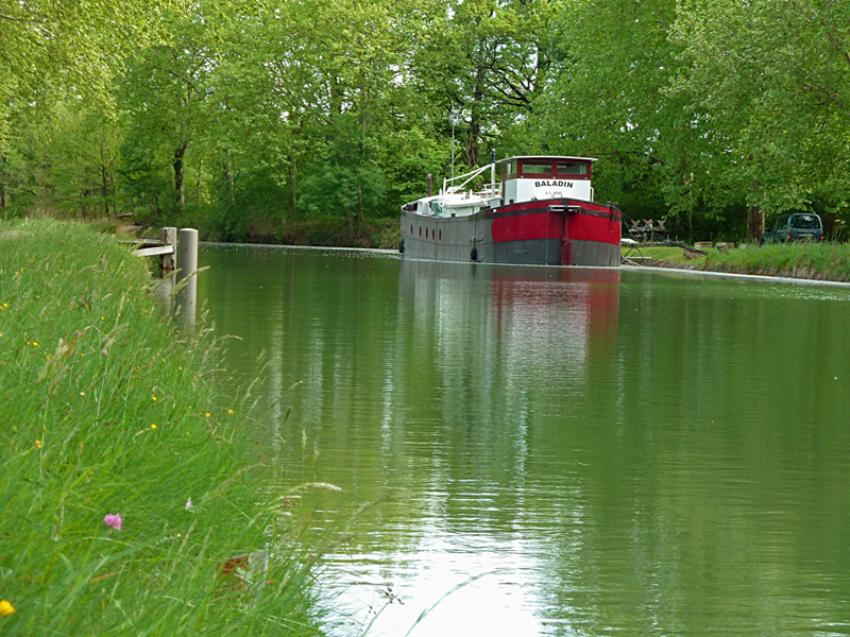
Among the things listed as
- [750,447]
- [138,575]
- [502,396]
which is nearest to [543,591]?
[138,575]

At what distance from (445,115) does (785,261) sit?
122 feet

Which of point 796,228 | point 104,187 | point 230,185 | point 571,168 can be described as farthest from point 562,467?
point 104,187

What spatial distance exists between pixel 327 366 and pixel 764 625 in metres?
9.66

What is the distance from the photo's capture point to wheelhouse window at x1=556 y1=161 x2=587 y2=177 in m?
53.8

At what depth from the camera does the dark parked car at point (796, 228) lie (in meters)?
52.8

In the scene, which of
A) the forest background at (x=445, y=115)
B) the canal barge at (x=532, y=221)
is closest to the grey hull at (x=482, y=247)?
the canal barge at (x=532, y=221)

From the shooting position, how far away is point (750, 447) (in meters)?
11.1

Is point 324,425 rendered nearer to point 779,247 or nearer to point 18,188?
point 779,247

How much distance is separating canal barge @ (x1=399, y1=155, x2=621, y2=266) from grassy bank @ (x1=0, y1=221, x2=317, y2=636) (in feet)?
138

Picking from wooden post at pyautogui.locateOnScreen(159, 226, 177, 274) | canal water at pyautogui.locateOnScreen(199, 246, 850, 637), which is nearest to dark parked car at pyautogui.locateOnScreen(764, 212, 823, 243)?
wooden post at pyautogui.locateOnScreen(159, 226, 177, 274)

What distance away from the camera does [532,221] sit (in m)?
50.6

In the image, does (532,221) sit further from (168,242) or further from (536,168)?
(168,242)

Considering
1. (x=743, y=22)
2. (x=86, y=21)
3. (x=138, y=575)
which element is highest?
(x=743, y=22)

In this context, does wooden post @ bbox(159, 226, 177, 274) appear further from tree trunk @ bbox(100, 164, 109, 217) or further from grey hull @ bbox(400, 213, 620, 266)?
tree trunk @ bbox(100, 164, 109, 217)
